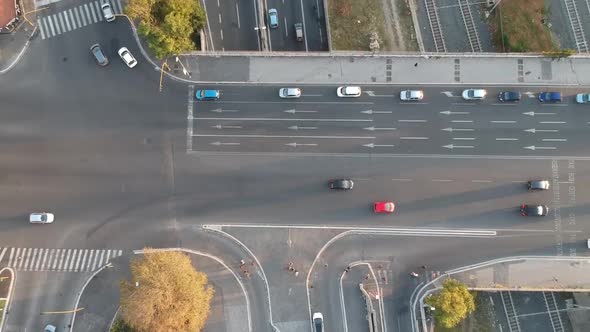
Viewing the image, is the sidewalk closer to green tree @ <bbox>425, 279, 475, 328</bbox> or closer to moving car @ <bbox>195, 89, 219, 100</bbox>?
moving car @ <bbox>195, 89, 219, 100</bbox>

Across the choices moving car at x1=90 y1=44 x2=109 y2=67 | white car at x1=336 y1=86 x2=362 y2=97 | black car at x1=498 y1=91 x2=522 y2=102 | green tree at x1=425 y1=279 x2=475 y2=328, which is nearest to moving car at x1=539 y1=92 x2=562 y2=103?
black car at x1=498 y1=91 x2=522 y2=102

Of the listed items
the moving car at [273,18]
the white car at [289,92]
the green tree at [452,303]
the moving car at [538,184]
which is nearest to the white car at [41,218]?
the white car at [289,92]

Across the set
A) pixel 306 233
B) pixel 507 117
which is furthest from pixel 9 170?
pixel 507 117

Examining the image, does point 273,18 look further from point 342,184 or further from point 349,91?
point 342,184

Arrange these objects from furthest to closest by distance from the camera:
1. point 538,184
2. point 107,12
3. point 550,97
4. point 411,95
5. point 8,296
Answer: point 107,12, point 411,95, point 550,97, point 8,296, point 538,184

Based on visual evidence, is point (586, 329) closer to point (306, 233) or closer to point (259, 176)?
point (306, 233)

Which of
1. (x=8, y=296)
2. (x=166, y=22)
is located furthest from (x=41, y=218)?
(x=166, y=22)
